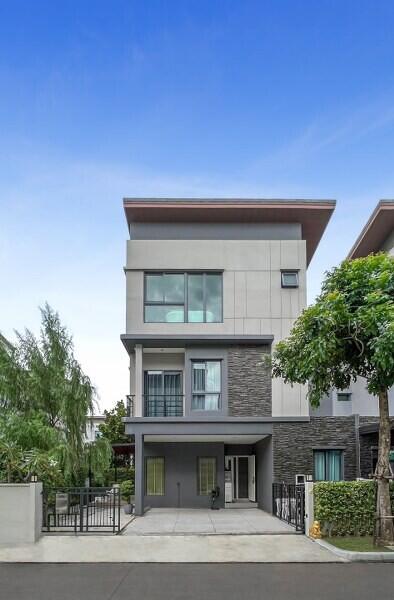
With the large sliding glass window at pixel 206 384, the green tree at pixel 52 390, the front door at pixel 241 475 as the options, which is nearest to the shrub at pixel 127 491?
the green tree at pixel 52 390

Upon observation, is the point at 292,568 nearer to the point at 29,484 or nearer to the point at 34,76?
the point at 29,484

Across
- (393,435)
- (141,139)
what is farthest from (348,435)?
(141,139)

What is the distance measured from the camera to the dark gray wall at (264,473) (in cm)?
2608

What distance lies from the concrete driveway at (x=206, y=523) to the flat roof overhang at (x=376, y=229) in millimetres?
11543

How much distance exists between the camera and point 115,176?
20594 millimetres

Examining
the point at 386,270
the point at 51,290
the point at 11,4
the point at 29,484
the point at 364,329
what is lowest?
the point at 29,484

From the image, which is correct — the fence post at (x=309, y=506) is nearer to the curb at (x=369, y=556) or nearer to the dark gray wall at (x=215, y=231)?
the curb at (x=369, y=556)

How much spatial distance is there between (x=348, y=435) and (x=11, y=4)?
63.5ft

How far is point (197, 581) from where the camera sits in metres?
12.8

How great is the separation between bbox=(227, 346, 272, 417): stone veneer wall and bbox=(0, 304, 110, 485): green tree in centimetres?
551

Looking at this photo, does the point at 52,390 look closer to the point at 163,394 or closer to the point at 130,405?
the point at 130,405

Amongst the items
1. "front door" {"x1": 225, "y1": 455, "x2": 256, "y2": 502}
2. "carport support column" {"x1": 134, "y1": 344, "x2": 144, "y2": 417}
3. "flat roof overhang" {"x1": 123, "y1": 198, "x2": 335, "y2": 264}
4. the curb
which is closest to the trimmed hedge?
the curb

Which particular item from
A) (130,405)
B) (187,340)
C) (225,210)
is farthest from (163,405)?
(225,210)

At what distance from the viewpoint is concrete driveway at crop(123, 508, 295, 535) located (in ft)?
64.9
